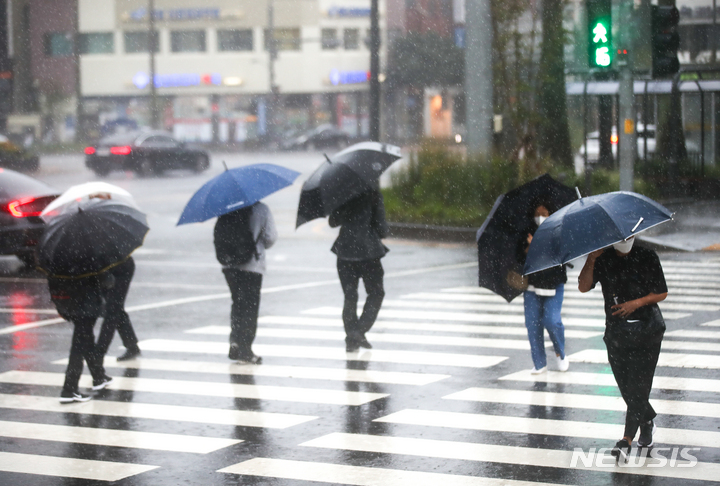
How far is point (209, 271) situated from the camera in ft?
50.8

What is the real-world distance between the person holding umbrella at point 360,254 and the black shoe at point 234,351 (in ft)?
3.52

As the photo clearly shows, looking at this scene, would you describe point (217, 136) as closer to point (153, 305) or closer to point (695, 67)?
point (695, 67)

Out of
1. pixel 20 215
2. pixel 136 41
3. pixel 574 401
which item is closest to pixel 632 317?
pixel 574 401

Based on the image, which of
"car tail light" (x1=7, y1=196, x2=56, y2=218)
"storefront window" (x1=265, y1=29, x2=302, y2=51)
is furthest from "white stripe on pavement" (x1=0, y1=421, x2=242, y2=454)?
"storefront window" (x1=265, y1=29, x2=302, y2=51)

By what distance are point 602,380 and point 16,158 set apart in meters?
33.1

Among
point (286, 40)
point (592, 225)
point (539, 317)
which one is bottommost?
point (539, 317)

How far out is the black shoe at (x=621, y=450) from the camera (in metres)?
5.89

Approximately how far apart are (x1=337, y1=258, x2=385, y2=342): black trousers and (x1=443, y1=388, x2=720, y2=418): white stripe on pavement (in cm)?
181

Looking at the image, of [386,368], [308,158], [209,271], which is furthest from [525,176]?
[308,158]

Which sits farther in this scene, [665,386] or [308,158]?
[308,158]

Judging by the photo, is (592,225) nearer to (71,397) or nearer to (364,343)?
(364,343)

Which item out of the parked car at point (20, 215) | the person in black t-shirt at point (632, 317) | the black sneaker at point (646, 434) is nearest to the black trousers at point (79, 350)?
the person in black t-shirt at point (632, 317)

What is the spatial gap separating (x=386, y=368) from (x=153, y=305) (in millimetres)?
4709

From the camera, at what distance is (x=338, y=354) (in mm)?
9461
